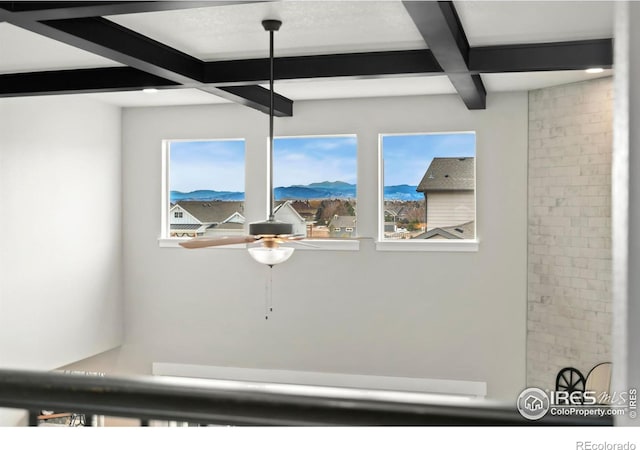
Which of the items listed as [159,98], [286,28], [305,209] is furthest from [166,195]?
[286,28]

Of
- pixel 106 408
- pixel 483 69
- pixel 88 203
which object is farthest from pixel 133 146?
pixel 106 408

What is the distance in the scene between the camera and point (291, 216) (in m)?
6.54

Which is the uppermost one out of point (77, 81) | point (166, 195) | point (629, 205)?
point (77, 81)

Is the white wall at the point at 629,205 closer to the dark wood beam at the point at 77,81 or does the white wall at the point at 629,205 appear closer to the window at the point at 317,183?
the dark wood beam at the point at 77,81

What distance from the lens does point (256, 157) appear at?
6445 millimetres

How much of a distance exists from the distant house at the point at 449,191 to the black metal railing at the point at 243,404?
5268mm

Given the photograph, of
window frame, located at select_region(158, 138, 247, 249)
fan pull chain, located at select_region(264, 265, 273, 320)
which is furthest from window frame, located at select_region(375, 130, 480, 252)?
window frame, located at select_region(158, 138, 247, 249)

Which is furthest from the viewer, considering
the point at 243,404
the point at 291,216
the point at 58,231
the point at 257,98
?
the point at 291,216

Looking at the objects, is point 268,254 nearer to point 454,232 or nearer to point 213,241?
point 213,241

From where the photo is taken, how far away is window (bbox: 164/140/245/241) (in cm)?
664

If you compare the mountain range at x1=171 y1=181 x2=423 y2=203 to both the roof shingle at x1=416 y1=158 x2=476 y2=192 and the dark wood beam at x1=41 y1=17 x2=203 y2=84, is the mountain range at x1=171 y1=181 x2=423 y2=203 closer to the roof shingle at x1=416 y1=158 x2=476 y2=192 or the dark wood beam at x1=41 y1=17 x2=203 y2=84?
the roof shingle at x1=416 y1=158 x2=476 y2=192

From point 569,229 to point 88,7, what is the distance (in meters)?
→ 4.15

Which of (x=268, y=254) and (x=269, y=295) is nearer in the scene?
(x=268, y=254)

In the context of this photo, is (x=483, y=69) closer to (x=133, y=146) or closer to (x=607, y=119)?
(x=607, y=119)
